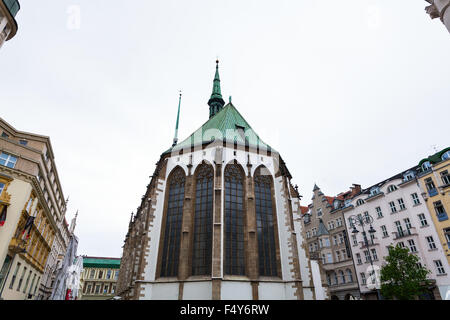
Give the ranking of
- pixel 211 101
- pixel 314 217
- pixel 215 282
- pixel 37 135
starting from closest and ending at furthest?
pixel 215 282, pixel 37 135, pixel 211 101, pixel 314 217

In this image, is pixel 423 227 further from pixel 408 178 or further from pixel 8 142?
pixel 8 142

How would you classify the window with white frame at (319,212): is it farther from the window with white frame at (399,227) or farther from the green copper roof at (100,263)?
the green copper roof at (100,263)

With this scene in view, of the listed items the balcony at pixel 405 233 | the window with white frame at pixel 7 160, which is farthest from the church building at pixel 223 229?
the balcony at pixel 405 233

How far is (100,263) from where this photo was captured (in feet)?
205

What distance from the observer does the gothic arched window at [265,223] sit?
19891 millimetres

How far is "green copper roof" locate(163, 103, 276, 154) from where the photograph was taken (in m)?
25.0

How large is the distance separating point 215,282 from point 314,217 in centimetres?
2908

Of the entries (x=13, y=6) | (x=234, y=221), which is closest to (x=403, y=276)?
(x=234, y=221)

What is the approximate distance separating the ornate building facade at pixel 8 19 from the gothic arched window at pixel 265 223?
18646 mm

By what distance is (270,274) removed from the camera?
19.6m

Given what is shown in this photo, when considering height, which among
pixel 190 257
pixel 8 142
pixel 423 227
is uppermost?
pixel 8 142

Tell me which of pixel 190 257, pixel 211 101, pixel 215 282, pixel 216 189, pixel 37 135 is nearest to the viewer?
pixel 215 282

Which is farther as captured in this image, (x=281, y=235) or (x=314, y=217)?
(x=314, y=217)
